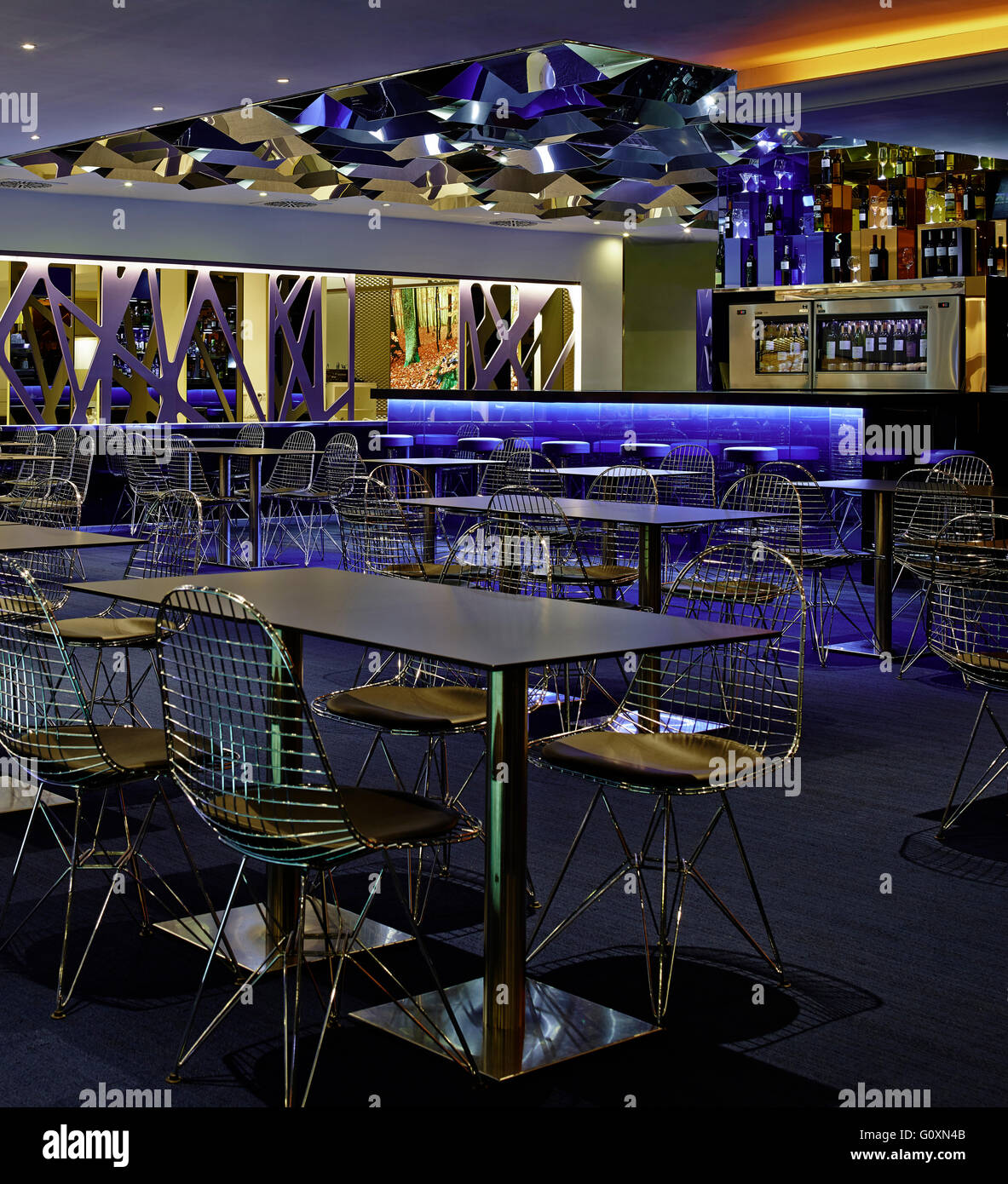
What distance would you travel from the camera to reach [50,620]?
3.31 meters

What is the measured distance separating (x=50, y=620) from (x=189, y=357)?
13.6 metres

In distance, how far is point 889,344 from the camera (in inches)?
437

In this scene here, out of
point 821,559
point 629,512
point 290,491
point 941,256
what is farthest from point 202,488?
point 629,512

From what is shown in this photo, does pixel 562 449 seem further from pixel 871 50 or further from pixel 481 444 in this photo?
pixel 871 50

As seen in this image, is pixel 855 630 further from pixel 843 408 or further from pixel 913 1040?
pixel 913 1040

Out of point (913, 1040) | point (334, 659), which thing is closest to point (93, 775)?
point (913, 1040)

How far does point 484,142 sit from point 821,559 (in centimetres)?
633

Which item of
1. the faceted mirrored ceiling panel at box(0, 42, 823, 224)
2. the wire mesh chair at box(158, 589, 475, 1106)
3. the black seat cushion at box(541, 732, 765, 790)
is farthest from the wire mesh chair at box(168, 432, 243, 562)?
the wire mesh chair at box(158, 589, 475, 1106)

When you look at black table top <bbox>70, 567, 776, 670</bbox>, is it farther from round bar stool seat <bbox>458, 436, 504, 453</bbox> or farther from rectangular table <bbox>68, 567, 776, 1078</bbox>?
round bar stool seat <bbox>458, 436, 504, 453</bbox>

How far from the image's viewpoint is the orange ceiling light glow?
26.2 ft

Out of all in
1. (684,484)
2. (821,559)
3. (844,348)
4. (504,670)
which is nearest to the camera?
(504,670)

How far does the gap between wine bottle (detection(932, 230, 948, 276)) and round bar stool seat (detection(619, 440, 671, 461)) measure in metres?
2.37

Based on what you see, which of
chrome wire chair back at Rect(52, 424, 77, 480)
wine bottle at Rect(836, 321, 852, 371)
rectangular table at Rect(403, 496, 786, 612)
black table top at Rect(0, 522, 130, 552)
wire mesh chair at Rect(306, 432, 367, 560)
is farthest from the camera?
chrome wire chair back at Rect(52, 424, 77, 480)

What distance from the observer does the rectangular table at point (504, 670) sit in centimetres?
296
